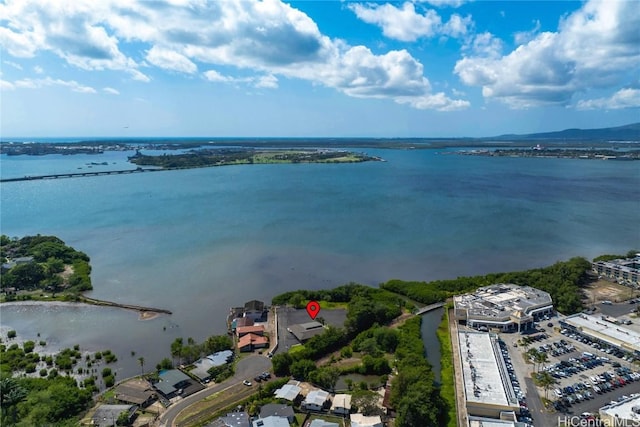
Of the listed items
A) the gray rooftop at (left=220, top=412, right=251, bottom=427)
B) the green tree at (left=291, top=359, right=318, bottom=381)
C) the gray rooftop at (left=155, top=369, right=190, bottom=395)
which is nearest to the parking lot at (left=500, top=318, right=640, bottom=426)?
the green tree at (left=291, top=359, right=318, bottom=381)

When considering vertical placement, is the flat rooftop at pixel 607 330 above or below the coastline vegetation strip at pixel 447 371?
above

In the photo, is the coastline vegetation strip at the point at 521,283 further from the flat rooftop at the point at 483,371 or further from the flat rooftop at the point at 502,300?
the flat rooftop at the point at 483,371

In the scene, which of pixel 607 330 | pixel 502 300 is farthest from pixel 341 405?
pixel 607 330

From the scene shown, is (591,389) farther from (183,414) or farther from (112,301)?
(112,301)

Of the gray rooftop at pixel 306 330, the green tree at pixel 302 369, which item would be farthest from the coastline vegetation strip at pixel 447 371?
the gray rooftop at pixel 306 330

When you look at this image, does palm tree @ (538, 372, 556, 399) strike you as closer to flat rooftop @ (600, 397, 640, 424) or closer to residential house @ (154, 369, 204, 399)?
flat rooftop @ (600, 397, 640, 424)
